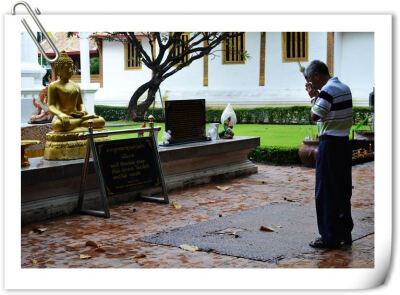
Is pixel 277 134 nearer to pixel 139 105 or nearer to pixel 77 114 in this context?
pixel 139 105

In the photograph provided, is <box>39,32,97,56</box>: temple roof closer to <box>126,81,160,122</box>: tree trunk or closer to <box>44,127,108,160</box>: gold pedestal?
<box>126,81,160,122</box>: tree trunk

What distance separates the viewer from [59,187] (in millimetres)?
7469

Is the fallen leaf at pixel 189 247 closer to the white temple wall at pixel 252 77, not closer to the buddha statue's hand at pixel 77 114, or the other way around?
the buddha statue's hand at pixel 77 114

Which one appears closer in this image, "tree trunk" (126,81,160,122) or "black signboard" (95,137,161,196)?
"black signboard" (95,137,161,196)

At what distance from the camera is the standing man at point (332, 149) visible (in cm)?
537

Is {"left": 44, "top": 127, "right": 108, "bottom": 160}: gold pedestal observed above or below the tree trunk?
below

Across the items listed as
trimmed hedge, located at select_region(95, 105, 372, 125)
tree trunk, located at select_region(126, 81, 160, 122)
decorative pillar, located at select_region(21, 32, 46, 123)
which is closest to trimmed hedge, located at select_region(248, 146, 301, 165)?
decorative pillar, located at select_region(21, 32, 46, 123)

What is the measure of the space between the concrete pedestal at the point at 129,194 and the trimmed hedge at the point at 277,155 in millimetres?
1457

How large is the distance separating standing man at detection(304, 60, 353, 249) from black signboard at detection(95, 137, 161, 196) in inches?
114

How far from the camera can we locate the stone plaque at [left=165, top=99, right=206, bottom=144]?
9.61 metres

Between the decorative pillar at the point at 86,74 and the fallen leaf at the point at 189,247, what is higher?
the decorative pillar at the point at 86,74

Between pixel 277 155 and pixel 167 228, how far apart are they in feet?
19.5

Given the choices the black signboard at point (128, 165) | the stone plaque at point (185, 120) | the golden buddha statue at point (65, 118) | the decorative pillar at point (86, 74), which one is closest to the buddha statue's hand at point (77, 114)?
the golden buddha statue at point (65, 118)
